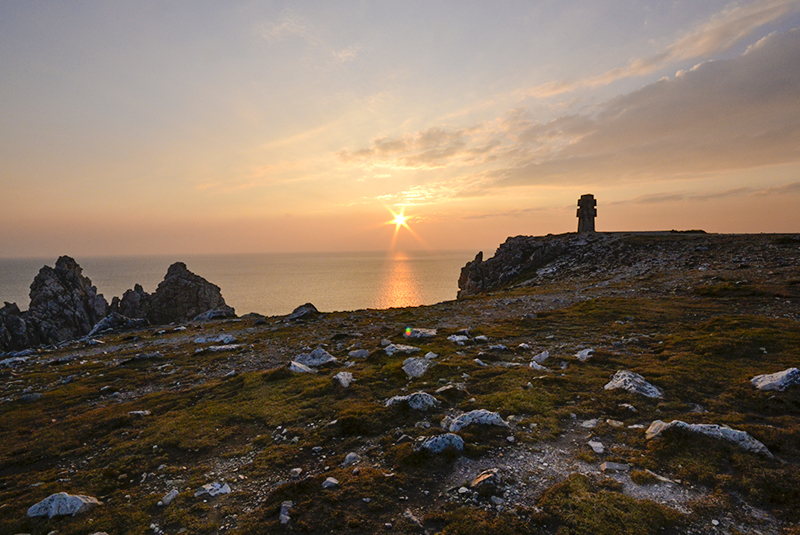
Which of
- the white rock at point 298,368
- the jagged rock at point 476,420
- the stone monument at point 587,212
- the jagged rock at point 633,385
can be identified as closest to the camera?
the jagged rock at point 476,420

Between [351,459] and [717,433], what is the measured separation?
976 cm

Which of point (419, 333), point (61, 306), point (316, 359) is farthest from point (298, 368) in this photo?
point (61, 306)

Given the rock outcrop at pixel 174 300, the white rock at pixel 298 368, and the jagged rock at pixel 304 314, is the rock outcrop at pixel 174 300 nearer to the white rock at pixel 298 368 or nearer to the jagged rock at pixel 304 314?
the jagged rock at pixel 304 314

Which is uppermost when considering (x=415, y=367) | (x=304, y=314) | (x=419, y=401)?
(x=419, y=401)

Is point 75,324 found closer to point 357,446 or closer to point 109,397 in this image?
point 109,397

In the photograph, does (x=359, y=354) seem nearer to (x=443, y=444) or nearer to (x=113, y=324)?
(x=443, y=444)

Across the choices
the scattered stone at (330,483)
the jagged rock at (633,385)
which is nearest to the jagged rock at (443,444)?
the scattered stone at (330,483)

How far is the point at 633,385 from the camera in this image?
12.0 m

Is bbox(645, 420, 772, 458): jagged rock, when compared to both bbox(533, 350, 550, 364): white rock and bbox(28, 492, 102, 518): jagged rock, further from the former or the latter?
bbox(28, 492, 102, 518): jagged rock

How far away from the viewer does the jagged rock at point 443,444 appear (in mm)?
9164

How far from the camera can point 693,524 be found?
636 centimetres

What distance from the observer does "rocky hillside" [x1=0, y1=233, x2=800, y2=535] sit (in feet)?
23.5

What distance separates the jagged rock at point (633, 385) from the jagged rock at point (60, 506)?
16180 mm

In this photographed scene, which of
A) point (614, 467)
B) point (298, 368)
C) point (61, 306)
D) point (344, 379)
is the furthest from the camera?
point (61, 306)
